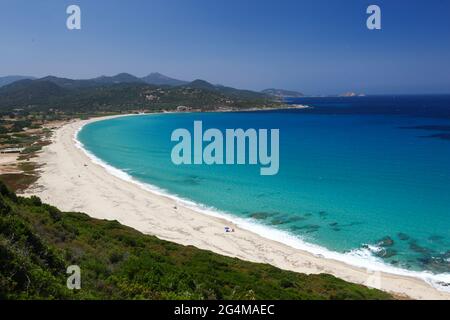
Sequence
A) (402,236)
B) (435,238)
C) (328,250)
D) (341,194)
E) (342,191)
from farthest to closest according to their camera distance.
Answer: (342,191) → (341,194) → (402,236) → (435,238) → (328,250)

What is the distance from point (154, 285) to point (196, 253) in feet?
30.2

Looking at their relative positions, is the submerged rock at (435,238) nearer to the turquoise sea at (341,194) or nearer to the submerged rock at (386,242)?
the turquoise sea at (341,194)

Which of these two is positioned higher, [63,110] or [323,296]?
[63,110]

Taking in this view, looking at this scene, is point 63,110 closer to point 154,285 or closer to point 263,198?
point 263,198

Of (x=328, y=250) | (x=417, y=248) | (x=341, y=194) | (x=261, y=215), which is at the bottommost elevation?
(x=328, y=250)

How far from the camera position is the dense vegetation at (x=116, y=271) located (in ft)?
29.3

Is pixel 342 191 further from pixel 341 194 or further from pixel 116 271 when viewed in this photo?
pixel 116 271

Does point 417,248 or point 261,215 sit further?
point 261,215

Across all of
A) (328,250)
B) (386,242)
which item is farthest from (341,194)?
(328,250)

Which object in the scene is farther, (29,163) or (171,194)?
(29,163)

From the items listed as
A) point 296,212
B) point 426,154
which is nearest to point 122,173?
point 296,212

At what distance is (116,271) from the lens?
41.9 ft

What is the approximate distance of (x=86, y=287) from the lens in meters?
10.1

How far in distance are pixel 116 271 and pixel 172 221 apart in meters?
18.3
